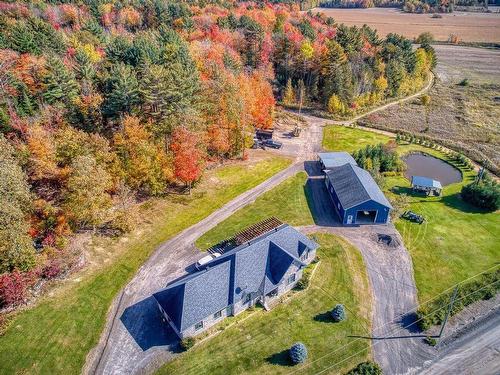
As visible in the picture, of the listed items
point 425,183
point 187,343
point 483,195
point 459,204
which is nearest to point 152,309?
point 187,343

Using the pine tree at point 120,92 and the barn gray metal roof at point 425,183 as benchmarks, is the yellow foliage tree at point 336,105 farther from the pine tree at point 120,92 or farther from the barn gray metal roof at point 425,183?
the pine tree at point 120,92

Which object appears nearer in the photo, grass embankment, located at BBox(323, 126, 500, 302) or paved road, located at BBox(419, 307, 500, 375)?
paved road, located at BBox(419, 307, 500, 375)

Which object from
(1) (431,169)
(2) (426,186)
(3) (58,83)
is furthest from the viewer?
(1) (431,169)

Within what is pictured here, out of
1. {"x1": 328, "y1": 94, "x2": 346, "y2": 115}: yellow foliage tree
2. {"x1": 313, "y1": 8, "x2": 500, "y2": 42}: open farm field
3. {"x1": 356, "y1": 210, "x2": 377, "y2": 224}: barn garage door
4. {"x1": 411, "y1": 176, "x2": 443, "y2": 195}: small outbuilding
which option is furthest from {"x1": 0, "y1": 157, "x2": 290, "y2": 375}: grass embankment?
{"x1": 313, "y1": 8, "x2": 500, "y2": 42}: open farm field

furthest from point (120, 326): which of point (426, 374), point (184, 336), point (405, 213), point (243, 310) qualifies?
point (405, 213)

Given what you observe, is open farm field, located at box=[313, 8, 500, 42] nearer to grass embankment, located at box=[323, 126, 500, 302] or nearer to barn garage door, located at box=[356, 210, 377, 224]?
grass embankment, located at box=[323, 126, 500, 302]

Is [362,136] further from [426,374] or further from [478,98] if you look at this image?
[426,374]

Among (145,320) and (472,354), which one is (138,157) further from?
(472,354)
